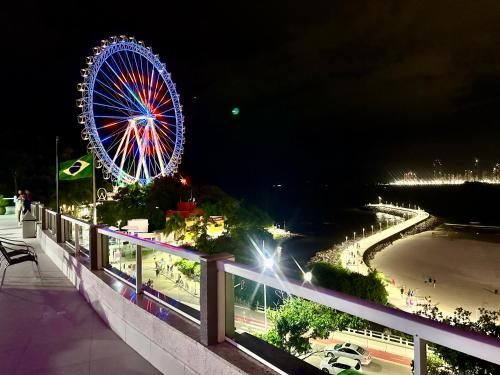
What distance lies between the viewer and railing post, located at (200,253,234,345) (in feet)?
10.3

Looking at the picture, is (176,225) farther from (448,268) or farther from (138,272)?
(138,272)

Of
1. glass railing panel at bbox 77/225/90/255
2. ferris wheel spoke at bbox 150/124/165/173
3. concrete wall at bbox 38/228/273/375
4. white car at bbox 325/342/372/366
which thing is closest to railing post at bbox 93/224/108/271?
concrete wall at bbox 38/228/273/375

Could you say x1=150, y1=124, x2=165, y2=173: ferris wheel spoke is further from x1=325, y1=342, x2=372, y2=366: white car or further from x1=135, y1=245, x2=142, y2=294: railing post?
x1=135, y1=245, x2=142, y2=294: railing post

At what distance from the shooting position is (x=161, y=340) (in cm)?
375

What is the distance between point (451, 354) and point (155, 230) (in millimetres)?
37017

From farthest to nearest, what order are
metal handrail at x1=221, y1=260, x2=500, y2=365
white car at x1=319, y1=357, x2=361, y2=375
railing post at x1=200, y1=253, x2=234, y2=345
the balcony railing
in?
white car at x1=319, y1=357, x2=361, y2=375
railing post at x1=200, y1=253, x2=234, y2=345
the balcony railing
metal handrail at x1=221, y1=260, x2=500, y2=365

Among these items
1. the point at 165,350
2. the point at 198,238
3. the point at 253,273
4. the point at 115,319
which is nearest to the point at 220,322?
the point at 253,273

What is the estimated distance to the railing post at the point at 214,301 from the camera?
313 cm

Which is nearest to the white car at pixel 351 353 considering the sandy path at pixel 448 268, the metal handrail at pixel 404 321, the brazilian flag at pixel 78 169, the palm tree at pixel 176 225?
the brazilian flag at pixel 78 169

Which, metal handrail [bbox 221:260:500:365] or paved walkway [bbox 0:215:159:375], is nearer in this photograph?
metal handrail [bbox 221:260:500:365]

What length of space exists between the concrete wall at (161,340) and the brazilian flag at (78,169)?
151 inches

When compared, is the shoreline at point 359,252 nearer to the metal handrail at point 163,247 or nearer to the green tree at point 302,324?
the green tree at point 302,324

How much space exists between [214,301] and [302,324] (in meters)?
18.0

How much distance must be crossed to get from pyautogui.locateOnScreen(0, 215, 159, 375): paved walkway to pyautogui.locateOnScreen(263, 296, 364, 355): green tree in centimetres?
1318
